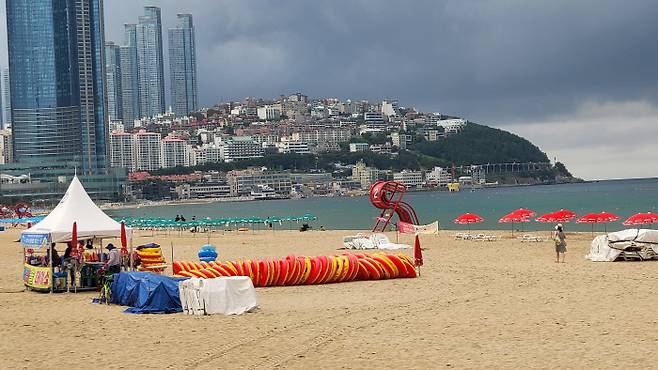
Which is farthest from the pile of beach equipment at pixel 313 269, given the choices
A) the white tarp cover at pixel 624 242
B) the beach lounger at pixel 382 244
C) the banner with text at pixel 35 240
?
the beach lounger at pixel 382 244

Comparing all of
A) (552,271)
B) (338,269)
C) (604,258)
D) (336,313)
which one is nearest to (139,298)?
(336,313)

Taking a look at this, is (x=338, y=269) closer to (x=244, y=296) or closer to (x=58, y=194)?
(x=244, y=296)

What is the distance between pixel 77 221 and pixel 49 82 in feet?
536

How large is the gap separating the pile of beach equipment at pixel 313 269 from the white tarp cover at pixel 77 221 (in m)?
2.17

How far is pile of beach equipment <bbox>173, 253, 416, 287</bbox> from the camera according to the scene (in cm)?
2111

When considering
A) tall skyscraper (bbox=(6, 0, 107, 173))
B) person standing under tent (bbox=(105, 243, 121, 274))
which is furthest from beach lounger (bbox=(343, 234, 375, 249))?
tall skyscraper (bbox=(6, 0, 107, 173))

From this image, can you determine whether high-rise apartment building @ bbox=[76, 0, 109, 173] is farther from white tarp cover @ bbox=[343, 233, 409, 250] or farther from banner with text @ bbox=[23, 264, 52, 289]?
banner with text @ bbox=[23, 264, 52, 289]

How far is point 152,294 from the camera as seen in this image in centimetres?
1734

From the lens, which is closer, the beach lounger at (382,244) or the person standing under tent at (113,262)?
the person standing under tent at (113,262)

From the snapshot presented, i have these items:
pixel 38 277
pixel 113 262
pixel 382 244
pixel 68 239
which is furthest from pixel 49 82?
pixel 113 262

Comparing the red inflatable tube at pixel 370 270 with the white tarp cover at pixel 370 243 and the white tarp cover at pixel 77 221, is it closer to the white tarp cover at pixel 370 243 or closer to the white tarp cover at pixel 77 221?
the white tarp cover at pixel 77 221

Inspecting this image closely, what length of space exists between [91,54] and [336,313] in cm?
17514

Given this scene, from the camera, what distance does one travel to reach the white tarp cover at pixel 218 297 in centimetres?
1667

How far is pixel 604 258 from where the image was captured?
26344 mm
